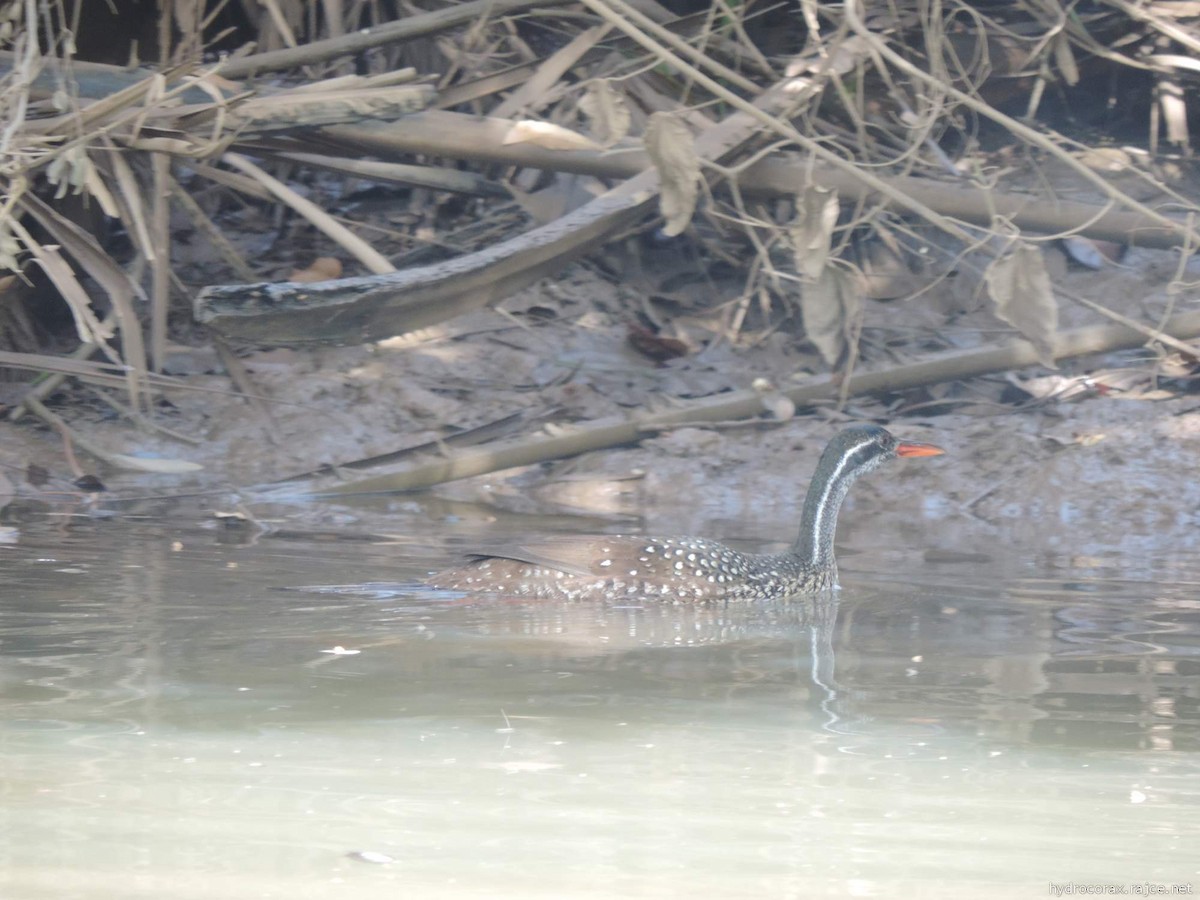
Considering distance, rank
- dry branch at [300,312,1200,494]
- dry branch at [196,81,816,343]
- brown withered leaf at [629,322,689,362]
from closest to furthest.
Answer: dry branch at [196,81,816,343] → dry branch at [300,312,1200,494] → brown withered leaf at [629,322,689,362]

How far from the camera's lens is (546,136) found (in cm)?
867

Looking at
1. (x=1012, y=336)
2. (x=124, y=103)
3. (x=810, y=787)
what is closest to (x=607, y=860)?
(x=810, y=787)

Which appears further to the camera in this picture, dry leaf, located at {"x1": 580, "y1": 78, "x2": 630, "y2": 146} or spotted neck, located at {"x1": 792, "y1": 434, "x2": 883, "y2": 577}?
spotted neck, located at {"x1": 792, "y1": 434, "x2": 883, "y2": 577}

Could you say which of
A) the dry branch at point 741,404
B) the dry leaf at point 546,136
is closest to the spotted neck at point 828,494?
the dry branch at point 741,404

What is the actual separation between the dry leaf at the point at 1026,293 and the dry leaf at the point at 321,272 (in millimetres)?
5622

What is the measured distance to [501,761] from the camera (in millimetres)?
4055

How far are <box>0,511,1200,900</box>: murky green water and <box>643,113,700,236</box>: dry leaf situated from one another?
67.9 inches

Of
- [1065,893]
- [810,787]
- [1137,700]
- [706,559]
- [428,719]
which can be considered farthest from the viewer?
[706,559]

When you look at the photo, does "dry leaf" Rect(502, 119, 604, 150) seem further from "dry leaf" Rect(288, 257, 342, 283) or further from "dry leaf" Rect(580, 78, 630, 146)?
"dry leaf" Rect(288, 257, 342, 283)

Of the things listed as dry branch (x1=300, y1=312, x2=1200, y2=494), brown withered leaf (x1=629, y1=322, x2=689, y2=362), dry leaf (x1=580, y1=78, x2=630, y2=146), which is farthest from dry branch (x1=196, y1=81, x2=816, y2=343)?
dry leaf (x1=580, y1=78, x2=630, y2=146)

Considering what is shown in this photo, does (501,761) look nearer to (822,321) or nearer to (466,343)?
(822,321)

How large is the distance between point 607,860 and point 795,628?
10.5 feet

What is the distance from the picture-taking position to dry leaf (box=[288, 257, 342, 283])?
10688 mm

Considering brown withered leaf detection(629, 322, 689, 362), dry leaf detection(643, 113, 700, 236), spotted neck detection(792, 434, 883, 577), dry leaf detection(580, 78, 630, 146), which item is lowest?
spotted neck detection(792, 434, 883, 577)
